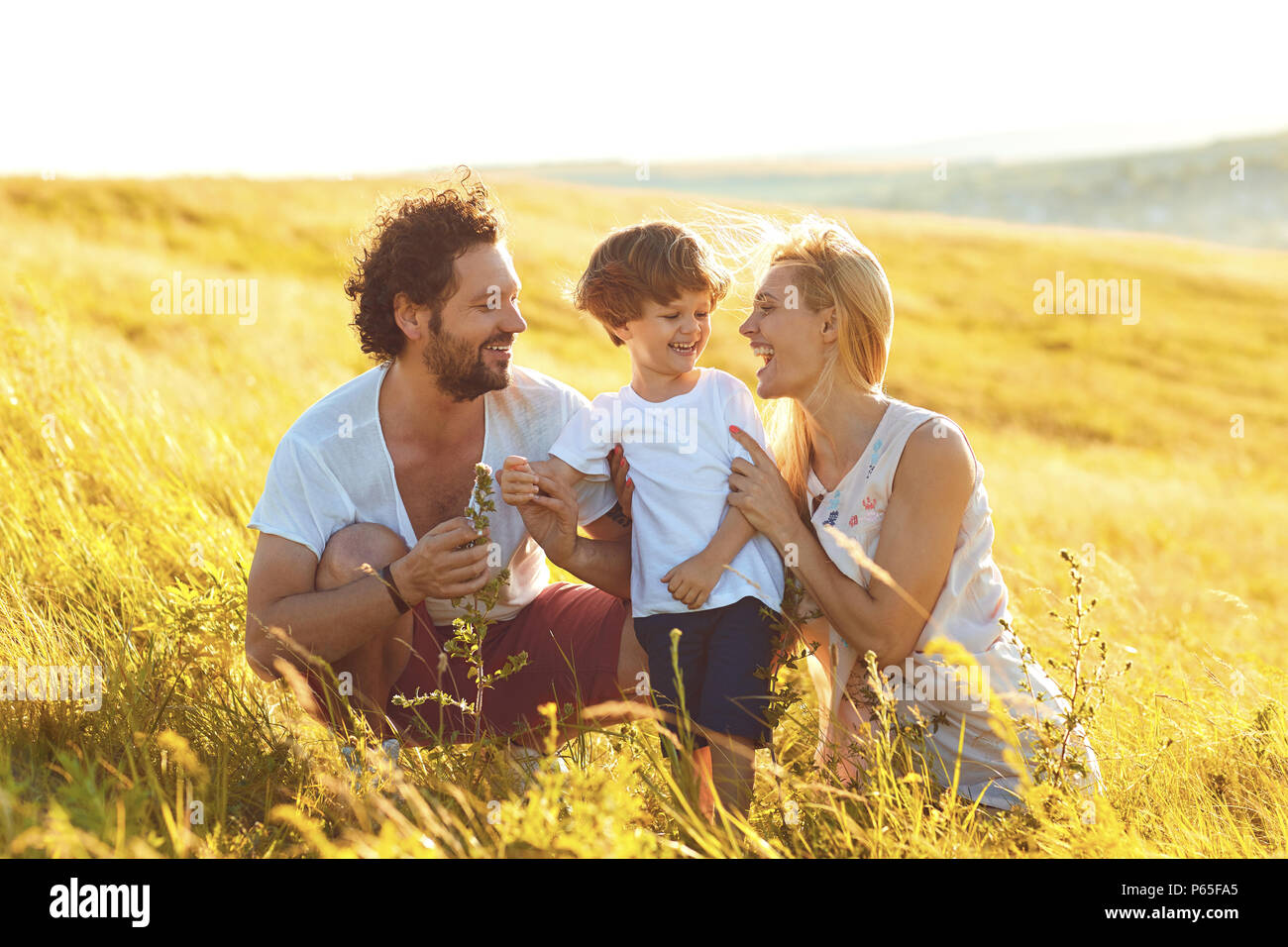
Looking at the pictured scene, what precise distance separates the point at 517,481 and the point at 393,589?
22.2 inches

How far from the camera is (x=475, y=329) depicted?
3584 mm

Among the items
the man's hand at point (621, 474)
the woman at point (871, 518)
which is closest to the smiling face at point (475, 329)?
the man's hand at point (621, 474)

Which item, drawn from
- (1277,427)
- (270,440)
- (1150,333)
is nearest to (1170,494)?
(1277,427)

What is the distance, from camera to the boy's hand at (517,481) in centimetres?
318

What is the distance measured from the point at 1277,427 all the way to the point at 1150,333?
7461mm

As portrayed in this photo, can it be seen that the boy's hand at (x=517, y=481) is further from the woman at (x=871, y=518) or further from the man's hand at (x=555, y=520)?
the woman at (x=871, y=518)

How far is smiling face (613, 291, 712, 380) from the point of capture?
3.41 meters

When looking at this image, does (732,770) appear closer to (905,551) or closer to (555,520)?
(905,551)

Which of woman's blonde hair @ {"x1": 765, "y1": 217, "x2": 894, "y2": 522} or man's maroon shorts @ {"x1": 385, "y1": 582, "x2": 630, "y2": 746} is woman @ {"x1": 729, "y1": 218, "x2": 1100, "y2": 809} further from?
man's maroon shorts @ {"x1": 385, "y1": 582, "x2": 630, "y2": 746}

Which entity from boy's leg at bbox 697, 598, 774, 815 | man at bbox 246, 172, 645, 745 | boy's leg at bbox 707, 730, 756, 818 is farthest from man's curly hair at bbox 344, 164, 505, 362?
boy's leg at bbox 707, 730, 756, 818

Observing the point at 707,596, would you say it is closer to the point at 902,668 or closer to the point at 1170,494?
the point at 902,668

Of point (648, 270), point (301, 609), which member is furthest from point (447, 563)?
point (648, 270)

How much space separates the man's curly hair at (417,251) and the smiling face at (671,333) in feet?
2.21
